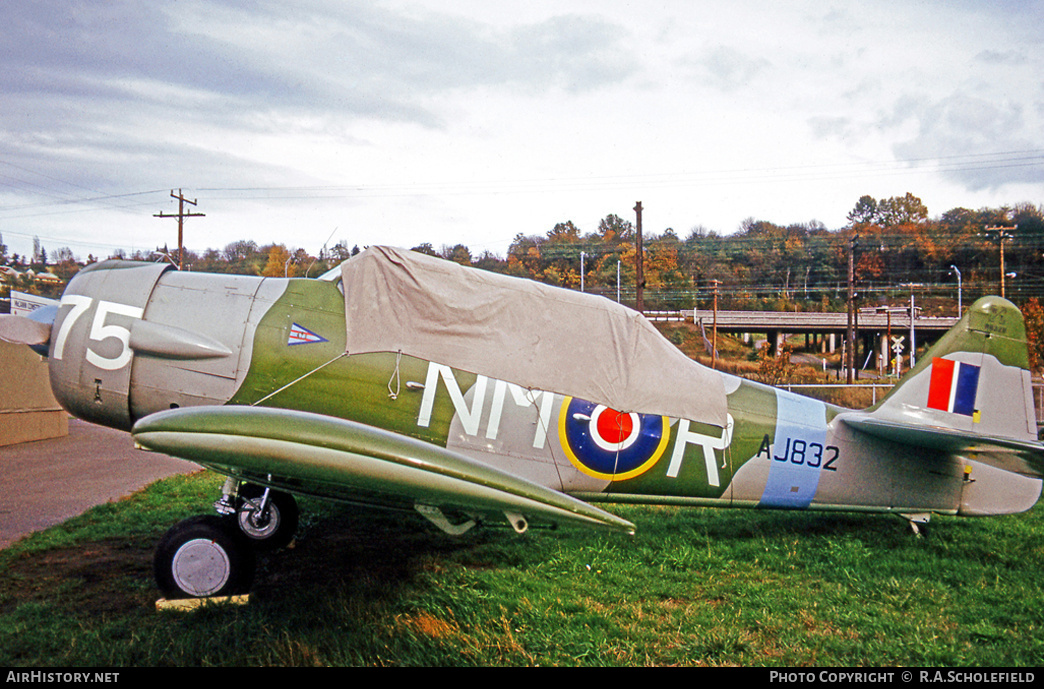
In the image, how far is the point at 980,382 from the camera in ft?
18.4

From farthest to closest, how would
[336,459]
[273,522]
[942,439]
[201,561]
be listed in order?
[273,522], [942,439], [201,561], [336,459]

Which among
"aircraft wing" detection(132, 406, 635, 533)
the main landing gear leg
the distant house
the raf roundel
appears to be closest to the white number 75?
the main landing gear leg

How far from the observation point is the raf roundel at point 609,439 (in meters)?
4.51

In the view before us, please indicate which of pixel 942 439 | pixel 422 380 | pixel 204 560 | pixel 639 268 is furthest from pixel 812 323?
pixel 204 560

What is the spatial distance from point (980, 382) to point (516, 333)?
169 inches

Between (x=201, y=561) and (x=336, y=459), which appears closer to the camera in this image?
(x=336, y=459)

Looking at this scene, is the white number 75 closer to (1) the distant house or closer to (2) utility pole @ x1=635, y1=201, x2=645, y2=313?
(1) the distant house

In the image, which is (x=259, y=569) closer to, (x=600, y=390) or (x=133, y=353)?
(x=133, y=353)

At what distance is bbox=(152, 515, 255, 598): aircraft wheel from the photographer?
400 cm

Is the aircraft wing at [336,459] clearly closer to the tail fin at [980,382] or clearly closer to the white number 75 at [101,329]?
the white number 75 at [101,329]

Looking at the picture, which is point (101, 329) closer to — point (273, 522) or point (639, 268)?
point (273, 522)

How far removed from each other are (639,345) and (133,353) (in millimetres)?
3608

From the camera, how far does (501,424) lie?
4363mm
